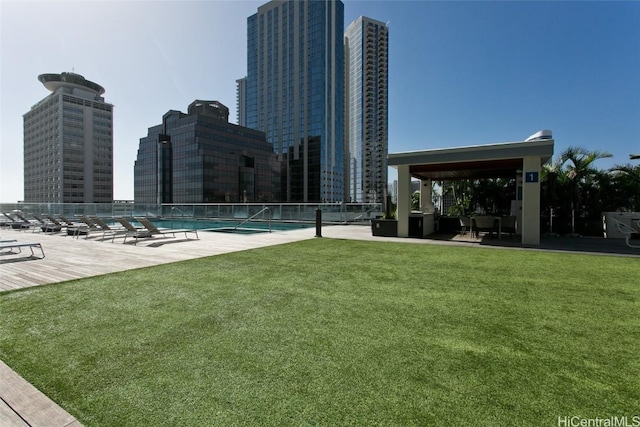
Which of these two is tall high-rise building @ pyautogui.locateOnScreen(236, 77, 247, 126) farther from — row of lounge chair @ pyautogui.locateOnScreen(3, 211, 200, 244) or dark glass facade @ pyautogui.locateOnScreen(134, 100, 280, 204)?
row of lounge chair @ pyautogui.locateOnScreen(3, 211, 200, 244)

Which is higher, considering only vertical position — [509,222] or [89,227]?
[509,222]

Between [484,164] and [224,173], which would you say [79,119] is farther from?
[484,164]

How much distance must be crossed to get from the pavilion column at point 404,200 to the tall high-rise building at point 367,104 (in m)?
97.2

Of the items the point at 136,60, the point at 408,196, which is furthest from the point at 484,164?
the point at 136,60

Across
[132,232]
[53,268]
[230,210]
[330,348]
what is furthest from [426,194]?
[53,268]

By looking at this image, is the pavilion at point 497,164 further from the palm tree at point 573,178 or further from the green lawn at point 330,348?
the green lawn at point 330,348

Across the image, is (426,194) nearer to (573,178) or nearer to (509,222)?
(509,222)

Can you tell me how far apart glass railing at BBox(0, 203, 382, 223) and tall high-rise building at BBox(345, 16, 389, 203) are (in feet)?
297

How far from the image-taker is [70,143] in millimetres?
98438

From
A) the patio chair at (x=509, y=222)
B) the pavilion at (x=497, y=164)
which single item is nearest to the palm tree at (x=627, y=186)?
the pavilion at (x=497, y=164)

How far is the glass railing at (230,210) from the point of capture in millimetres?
18312

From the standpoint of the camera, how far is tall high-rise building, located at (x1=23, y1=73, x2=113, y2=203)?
3836 inches

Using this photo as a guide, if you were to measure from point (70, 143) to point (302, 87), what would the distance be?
265 feet

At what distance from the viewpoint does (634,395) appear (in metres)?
1.88
